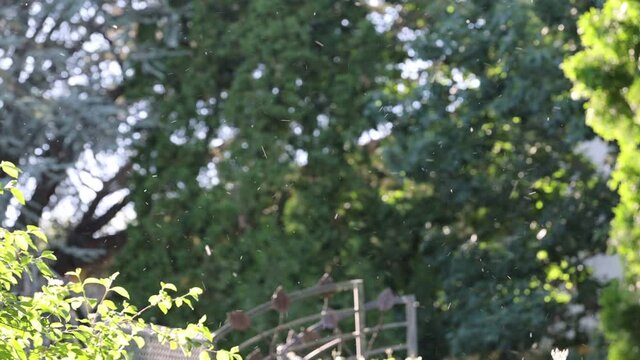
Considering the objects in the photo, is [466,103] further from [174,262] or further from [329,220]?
[174,262]

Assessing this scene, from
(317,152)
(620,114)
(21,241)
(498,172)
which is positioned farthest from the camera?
(498,172)

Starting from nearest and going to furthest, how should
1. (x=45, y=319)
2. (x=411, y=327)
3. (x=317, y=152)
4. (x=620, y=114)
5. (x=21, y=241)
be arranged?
(x=21, y=241), (x=45, y=319), (x=620, y=114), (x=411, y=327), (x=317, y=152)

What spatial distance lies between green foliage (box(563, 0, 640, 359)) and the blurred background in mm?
4724

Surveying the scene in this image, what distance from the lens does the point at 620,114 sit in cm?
588

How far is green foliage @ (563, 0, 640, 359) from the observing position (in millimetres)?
5758

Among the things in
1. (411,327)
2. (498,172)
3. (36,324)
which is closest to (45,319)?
(36,324)

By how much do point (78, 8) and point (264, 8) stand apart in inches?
67.5

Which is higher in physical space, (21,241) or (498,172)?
(498,172)

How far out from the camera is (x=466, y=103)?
1130 centimetres

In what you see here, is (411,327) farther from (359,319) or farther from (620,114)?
(620,114)

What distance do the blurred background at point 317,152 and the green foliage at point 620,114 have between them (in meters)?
4.72

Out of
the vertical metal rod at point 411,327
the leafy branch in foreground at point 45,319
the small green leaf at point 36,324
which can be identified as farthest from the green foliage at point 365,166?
the small green leaf at point 36,324

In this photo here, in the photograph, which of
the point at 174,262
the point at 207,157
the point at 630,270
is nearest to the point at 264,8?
the point at 207,157

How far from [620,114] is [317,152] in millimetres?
5555
